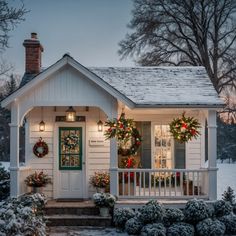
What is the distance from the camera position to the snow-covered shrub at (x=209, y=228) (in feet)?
36.6

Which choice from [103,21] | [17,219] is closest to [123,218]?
[17,219]

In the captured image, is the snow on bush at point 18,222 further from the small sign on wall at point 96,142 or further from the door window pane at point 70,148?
the small sign on wall at point 96,142

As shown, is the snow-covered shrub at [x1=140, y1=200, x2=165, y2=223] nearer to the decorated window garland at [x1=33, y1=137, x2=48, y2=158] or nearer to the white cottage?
the white cottage

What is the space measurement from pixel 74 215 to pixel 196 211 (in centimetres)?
344

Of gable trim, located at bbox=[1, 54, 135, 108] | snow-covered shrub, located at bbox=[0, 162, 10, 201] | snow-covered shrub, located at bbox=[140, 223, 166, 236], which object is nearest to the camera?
snow-covered shrub, located at bbox=[140, 223, 166, 236]

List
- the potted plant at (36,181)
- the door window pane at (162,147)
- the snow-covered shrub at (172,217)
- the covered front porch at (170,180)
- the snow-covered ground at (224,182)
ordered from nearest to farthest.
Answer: the snow-covered shrub at (172,217), the covered front porch at (170,180), the potted plant at (36,181), the door window pane at (162,147), the snow-covered ground at (224,182)

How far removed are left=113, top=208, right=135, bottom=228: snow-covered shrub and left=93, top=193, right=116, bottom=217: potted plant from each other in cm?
27

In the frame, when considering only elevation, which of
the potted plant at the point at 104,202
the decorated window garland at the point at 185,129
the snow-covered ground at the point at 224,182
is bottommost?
the snow-covered ground at the point at 224,182

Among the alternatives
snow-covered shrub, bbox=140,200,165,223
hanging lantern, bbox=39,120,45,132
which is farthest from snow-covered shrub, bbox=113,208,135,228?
hanging lantern, bbox=39,120,45,132

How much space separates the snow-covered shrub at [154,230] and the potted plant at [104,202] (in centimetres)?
146

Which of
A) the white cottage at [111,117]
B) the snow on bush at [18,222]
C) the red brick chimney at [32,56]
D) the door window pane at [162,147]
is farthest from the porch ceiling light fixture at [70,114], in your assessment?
the snow on bush at [18,222]

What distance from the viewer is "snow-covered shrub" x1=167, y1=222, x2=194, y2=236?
11.0m

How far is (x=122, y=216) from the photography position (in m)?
11.9

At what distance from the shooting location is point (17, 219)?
897cm
